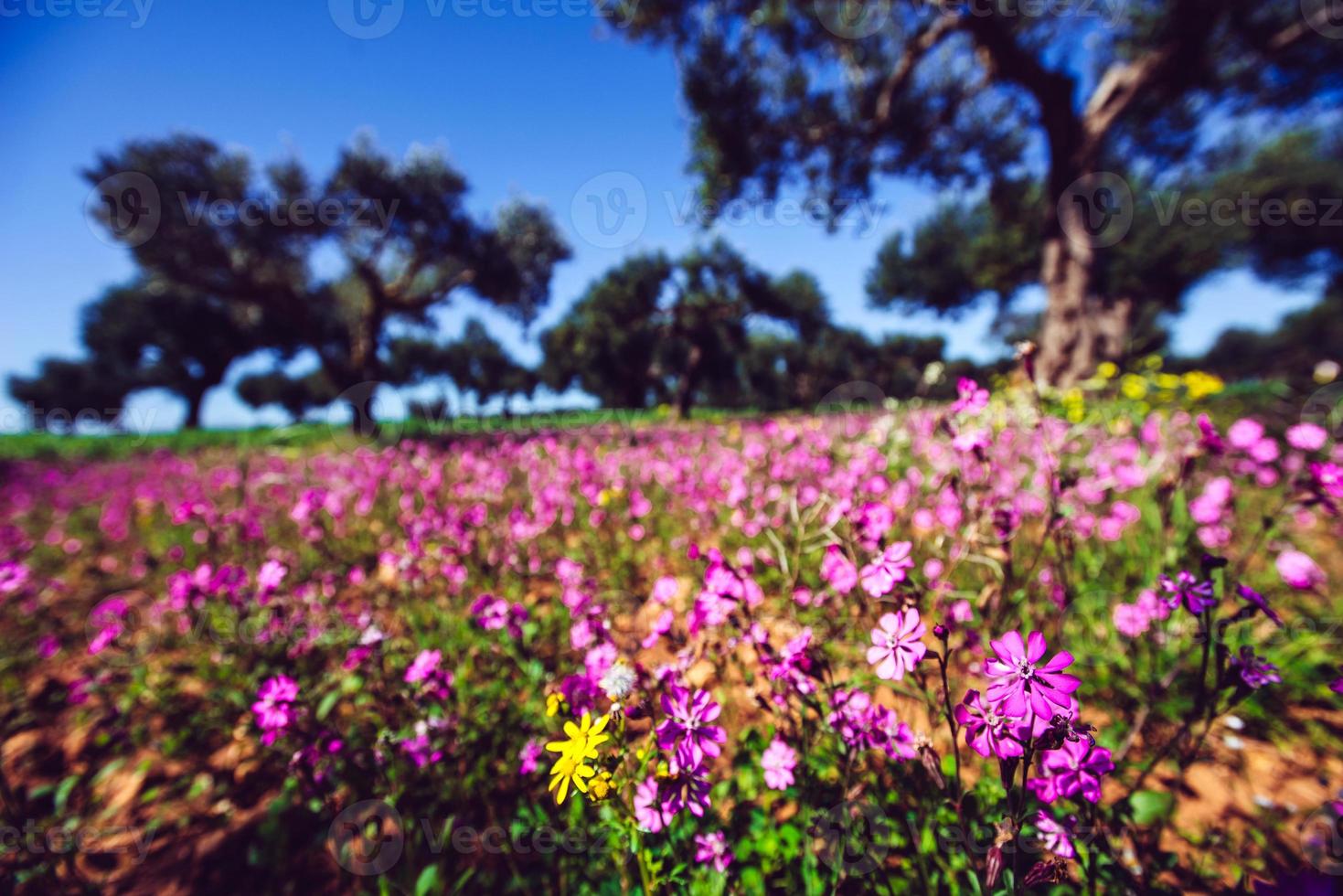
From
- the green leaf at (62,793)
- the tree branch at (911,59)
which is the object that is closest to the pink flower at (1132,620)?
the green leaf at (62,793)

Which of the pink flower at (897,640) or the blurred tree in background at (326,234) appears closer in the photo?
the pink flower at (897,640)

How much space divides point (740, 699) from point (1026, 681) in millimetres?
1819

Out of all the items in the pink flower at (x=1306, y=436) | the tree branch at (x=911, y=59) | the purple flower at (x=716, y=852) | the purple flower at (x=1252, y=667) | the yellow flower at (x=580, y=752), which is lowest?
the purple flower at (x=716, y=852)

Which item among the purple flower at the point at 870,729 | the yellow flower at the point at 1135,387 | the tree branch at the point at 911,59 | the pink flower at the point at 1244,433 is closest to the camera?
the purple flower at the point at 870,729

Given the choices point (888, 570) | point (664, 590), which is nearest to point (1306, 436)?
point (888, 570)

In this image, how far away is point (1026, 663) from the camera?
1092 millimetres

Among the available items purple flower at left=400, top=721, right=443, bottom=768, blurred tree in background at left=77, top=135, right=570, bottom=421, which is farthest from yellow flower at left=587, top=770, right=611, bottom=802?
blurred tree in background at left=77, top=135, right=570, bottom=421

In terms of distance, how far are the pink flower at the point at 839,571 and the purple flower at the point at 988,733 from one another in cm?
54

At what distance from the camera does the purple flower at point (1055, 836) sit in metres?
1.29

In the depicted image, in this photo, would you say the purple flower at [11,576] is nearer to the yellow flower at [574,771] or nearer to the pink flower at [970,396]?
the yellow flower at [574,771]

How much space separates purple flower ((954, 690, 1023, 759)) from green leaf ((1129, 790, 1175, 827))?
3.82 ft

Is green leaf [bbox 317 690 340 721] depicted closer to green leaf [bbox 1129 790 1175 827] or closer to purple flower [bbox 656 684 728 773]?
purple flower [bbox 656 684 728 773]

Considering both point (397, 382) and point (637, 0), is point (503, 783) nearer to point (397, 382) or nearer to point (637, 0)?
point (637, 0)

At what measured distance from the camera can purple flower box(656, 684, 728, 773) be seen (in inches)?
49.7
